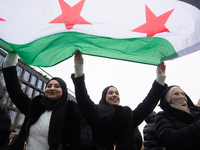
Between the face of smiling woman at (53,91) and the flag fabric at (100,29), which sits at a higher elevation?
the flag fabric at (100,29)

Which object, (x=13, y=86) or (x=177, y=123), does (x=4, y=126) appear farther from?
(x=177, y=123)

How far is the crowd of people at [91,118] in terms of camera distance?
78.7 inches

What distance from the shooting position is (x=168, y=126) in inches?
83.7

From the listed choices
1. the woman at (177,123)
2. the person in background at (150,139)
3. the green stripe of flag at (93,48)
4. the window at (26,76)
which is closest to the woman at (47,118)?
the green stripe of flag at (93,48)

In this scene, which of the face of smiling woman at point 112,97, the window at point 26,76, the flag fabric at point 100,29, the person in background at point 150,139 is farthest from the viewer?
the window at point 26,76

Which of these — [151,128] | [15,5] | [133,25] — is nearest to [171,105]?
[151,128]

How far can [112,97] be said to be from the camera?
2.55 metres

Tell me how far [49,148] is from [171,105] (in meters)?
1.70

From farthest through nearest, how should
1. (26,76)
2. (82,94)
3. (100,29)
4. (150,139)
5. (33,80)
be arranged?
(33,80) < (26,76) < (150,139) < (100,29) < (82,94)

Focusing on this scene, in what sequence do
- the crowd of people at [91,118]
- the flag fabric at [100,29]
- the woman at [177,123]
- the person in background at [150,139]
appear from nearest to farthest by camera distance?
the woman at [177,123], the crowd of people at [91,118], the flag fabric at [100,29], the person in background at [150,139]

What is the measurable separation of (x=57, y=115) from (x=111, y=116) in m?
0.69

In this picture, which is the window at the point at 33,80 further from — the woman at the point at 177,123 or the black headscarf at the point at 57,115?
the woman at the point at 177,123

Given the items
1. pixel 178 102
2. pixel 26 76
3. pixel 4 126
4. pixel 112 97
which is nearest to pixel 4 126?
pixel 4 126

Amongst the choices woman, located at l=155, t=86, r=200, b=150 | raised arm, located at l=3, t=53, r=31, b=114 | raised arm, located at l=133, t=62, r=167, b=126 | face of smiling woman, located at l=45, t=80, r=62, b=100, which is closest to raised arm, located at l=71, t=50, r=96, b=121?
face of smiling woman, located at l=45, t=80, r=62, b=100
